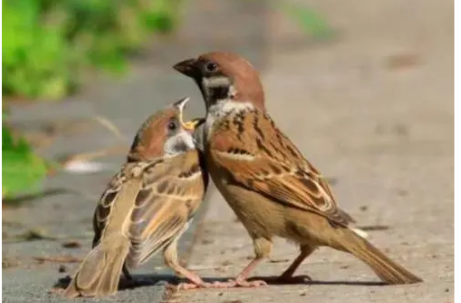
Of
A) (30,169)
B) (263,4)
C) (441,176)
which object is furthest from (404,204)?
(263,4)

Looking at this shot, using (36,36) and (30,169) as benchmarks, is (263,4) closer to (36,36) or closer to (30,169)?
(36,36)

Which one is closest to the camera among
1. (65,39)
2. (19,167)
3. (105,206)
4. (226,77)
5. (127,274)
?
(105,206)

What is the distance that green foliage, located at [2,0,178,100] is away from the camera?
11.3 m

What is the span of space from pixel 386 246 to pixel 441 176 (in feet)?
6.30

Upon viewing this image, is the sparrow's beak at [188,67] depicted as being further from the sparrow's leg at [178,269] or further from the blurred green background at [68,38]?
the blurred green background at [68,38]

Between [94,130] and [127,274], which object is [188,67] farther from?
[94,130]

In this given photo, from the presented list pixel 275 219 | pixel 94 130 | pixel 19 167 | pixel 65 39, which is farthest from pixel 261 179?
pixel 65 39

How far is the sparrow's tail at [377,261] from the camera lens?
6.24 m

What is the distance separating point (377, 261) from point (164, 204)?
0.96m

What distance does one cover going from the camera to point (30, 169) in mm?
8148

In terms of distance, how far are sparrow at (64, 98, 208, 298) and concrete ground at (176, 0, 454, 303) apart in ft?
0.92

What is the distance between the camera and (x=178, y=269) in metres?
6.42

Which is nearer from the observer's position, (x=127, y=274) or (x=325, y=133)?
(x=127, y=274)

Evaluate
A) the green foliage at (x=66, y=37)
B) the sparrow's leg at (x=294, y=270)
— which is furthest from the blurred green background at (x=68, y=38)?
the sparrow's leg at (x=294, y=270)
